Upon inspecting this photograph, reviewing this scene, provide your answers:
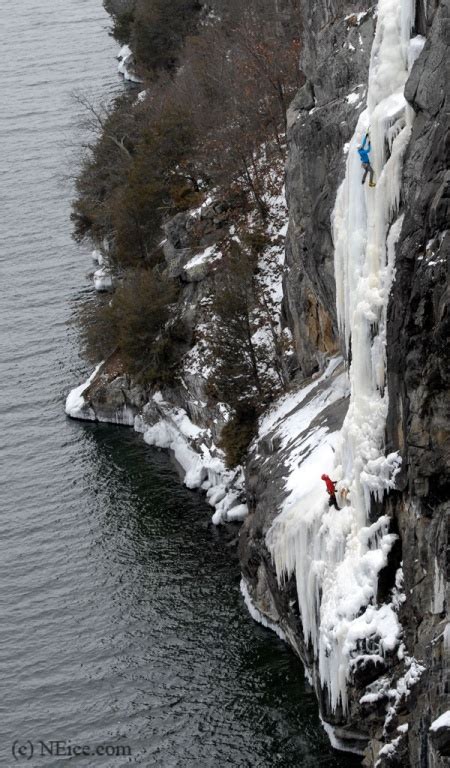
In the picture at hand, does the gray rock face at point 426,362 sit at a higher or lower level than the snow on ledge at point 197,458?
higher

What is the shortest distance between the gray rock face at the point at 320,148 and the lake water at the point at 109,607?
8.05 meters

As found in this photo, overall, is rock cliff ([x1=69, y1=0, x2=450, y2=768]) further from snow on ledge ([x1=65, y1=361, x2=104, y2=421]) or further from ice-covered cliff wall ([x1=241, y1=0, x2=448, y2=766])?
snow on ledge ([x1=65, y1=361, x2=104, y2=421])

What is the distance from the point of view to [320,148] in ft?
97.9

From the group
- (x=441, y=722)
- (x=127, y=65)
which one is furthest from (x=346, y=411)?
(x=127, y=65)

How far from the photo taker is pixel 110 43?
85375mm

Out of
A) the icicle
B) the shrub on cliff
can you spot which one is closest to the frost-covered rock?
the shrub on cliff

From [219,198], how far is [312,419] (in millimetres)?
17894

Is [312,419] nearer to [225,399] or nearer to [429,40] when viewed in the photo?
[225,399]

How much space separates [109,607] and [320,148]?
50.2ft

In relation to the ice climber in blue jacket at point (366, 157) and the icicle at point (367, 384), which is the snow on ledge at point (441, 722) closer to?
the icicle at point (367, 384)

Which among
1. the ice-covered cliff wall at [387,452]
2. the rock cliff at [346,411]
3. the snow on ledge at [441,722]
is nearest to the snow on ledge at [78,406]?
the rock cliff at [346,411]

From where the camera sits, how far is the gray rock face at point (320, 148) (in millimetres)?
28391

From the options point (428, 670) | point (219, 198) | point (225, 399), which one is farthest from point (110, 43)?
point (428, 670)

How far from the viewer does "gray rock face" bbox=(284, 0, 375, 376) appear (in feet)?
93.1
